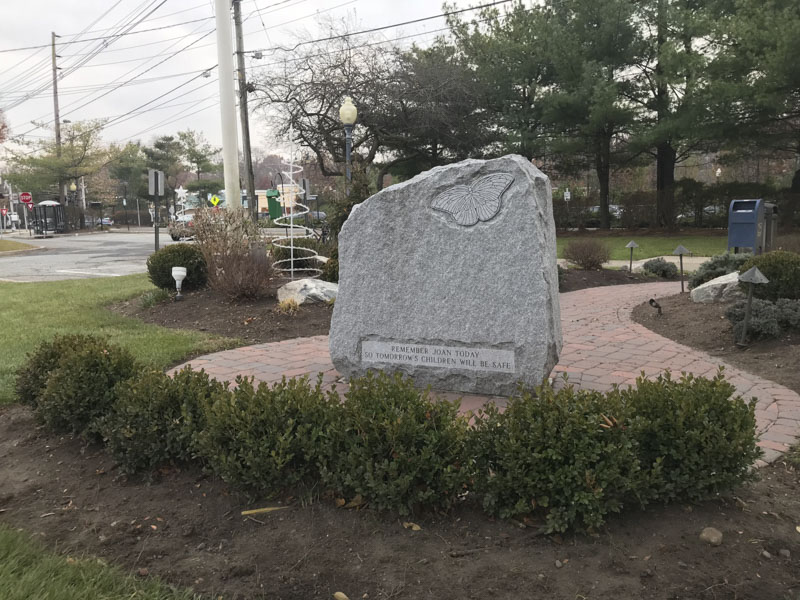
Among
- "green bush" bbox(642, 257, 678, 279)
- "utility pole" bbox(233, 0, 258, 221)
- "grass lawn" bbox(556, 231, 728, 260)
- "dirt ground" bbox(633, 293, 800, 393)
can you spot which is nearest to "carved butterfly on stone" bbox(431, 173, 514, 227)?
"dirt ground" bbox(633, 293, 800, 393)

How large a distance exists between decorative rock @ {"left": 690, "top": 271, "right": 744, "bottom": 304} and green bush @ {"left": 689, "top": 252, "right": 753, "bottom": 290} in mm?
882

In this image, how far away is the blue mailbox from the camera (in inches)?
459

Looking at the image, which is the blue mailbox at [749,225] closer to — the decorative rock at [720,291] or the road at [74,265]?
the decorative rock at [720,291]

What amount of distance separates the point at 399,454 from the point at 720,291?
6.52 meters

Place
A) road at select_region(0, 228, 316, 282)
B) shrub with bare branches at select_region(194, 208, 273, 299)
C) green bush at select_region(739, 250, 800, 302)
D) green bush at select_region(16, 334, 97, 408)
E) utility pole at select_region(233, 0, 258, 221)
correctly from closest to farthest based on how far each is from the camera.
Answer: green bush at select_region(16, 334, 97, 408) < green bush at select_region(739, 250, 800, 302) < shrub with bare branches at select_region(194, 208, 273, 299) < road at select_region(0, 228, 316, 282) < utility pole at select_region(233, 0, 258, 221)

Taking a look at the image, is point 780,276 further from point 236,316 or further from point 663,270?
point 236,316

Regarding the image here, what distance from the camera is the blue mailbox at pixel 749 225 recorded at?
11664 mm

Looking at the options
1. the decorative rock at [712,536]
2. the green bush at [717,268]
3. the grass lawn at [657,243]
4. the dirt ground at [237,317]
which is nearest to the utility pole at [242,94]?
the grass lawn at [657,243]

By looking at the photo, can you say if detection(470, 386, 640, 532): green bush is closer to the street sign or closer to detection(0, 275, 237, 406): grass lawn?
Answer: detection(0, 275, 237, 406): grass lawn

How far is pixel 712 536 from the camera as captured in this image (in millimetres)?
2406

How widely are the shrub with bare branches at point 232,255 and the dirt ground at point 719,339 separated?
16.1ft

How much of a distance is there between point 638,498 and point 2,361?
18.0ft

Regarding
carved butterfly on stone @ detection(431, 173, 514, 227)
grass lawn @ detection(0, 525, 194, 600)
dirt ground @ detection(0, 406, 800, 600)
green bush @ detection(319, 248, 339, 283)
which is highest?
carved butterfly on stone @ detection(431, 173, 514, 227)

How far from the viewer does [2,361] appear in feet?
18.4
